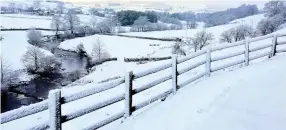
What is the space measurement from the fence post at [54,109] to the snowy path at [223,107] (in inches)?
63.1

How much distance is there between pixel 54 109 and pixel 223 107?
3855mm

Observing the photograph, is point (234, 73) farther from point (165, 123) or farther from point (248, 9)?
point (248, 9)

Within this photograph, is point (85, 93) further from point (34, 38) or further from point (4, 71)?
point (34, 38)

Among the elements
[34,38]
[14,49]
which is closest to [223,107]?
[14,49]

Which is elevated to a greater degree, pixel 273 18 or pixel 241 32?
pixel 273 18

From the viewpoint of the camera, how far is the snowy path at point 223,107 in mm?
6359

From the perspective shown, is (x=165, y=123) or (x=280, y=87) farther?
(x=280, y=87)

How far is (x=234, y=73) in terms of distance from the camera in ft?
37.4

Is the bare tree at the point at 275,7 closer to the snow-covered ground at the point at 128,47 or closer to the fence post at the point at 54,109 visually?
the snow-covered ground at the point at 128,47

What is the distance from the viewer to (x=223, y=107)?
7.34 m

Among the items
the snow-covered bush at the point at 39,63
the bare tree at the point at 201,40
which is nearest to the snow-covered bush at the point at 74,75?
the snow-covered bush at the point at 39,63

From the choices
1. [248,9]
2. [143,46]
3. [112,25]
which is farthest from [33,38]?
[248,9]

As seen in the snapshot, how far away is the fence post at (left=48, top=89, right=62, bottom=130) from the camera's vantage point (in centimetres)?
509

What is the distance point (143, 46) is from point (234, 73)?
6921 centimetres
